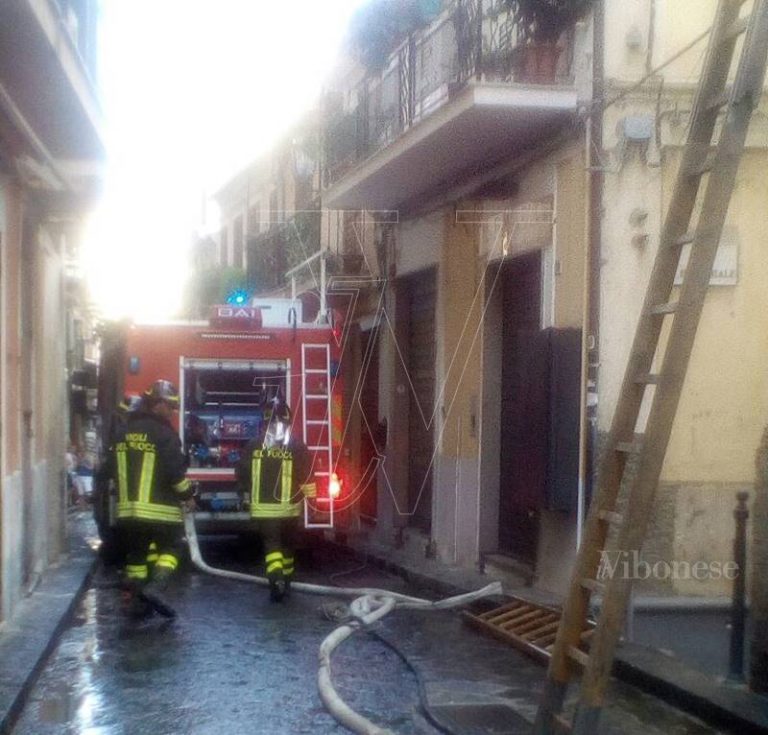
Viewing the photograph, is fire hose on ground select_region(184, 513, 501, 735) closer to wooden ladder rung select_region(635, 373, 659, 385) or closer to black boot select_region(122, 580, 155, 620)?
black boot select_region(122, 580, 155, 620)

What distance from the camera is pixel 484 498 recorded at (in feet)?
39.1

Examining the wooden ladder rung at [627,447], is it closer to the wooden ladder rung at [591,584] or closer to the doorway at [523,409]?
the wooden ladder rung at [591,584]

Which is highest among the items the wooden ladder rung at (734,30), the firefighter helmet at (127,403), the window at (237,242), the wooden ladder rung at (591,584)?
the window at (237,242)

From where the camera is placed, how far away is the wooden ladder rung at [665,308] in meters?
4.70

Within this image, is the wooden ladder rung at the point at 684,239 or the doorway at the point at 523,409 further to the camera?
the doorway at the point at 523,409

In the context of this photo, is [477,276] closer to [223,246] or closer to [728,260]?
[728,260]

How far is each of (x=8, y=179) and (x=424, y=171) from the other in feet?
15.2

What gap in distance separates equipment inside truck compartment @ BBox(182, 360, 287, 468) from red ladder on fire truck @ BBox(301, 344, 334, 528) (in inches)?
10.6

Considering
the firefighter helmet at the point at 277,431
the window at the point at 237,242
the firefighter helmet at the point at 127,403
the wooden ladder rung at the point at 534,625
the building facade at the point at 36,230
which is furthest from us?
the window at the point at 237,242

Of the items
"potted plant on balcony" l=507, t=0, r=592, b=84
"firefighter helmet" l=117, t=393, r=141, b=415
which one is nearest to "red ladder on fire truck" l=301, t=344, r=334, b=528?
"firefighter helmet" l=117, t=393, r=141, b=415

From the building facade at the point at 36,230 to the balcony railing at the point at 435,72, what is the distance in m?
3.05

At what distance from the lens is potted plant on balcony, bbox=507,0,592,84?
9547mm

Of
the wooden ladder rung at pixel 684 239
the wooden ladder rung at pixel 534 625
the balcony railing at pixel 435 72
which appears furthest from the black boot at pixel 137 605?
the wooden ladder rung at pixel 684 239

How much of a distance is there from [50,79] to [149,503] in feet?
10.4
